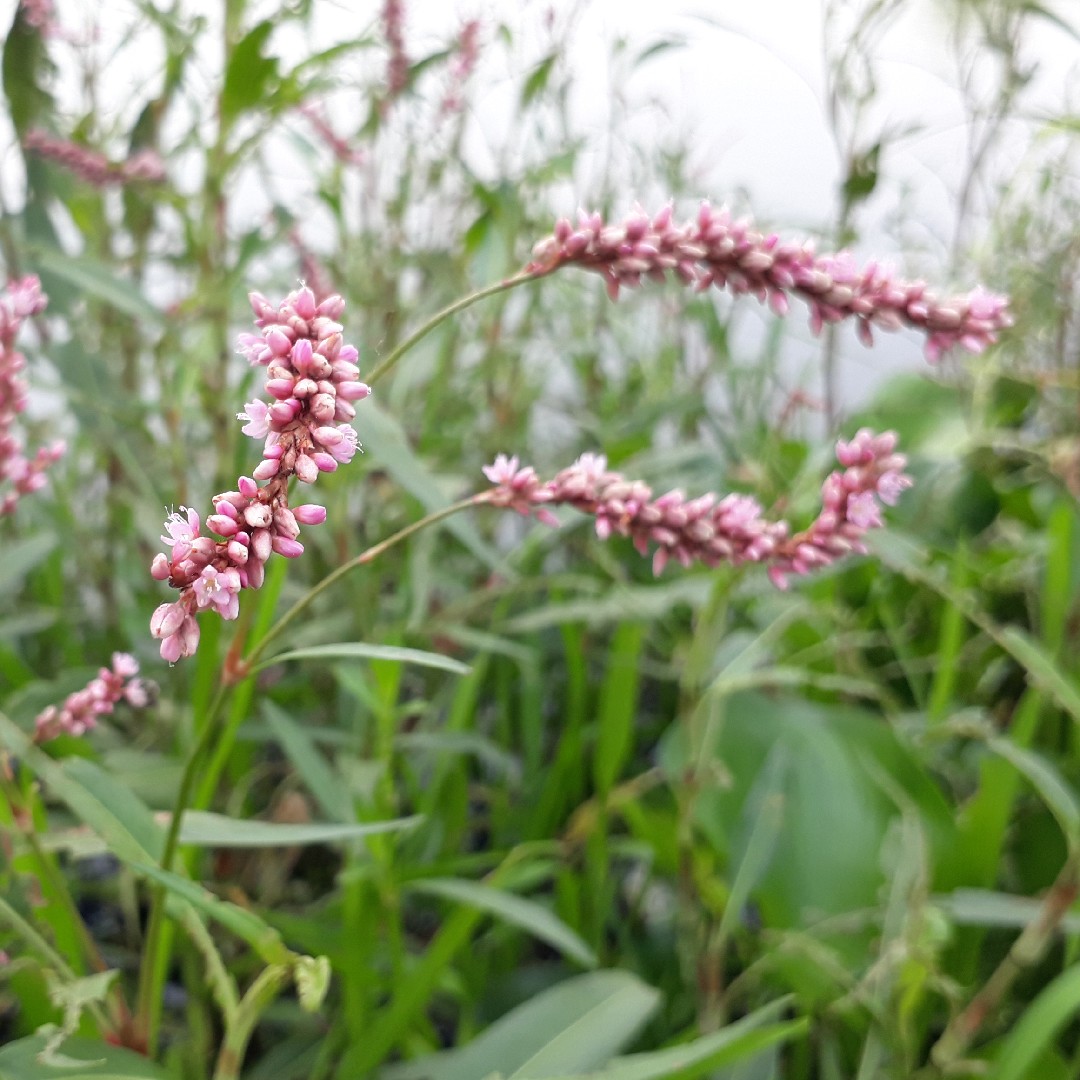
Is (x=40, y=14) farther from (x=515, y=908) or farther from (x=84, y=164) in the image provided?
(x=515, y=908)

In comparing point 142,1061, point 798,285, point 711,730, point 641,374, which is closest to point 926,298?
point 798,285

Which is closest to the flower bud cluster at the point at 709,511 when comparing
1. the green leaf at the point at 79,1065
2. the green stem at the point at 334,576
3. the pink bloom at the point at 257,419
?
the green stem at the point at 334,576

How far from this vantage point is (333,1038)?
0.63 m

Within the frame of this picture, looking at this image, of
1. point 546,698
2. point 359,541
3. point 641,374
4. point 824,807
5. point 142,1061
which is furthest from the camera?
point 641,374

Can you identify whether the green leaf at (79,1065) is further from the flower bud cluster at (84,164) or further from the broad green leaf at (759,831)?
the flower bud cluster at (84,164)

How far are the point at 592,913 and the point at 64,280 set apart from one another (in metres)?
0.65

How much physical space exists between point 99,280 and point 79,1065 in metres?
0.47

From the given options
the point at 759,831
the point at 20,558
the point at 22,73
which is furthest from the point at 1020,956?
the point at 22,73

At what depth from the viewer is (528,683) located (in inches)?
35.2

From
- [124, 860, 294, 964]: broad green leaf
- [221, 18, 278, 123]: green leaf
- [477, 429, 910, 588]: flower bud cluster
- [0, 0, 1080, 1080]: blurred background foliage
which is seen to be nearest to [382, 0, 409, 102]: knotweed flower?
[0, 0, 1080, 1080]: blurred background foliage

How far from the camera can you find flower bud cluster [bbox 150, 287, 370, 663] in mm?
249

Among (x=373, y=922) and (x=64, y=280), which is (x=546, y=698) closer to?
(x=373, y=922)

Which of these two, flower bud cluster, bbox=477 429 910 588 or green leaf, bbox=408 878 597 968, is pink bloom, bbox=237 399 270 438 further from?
green leaf, bbox=408 878 597 968

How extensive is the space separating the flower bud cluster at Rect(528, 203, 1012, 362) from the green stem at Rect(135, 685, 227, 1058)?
222mm
